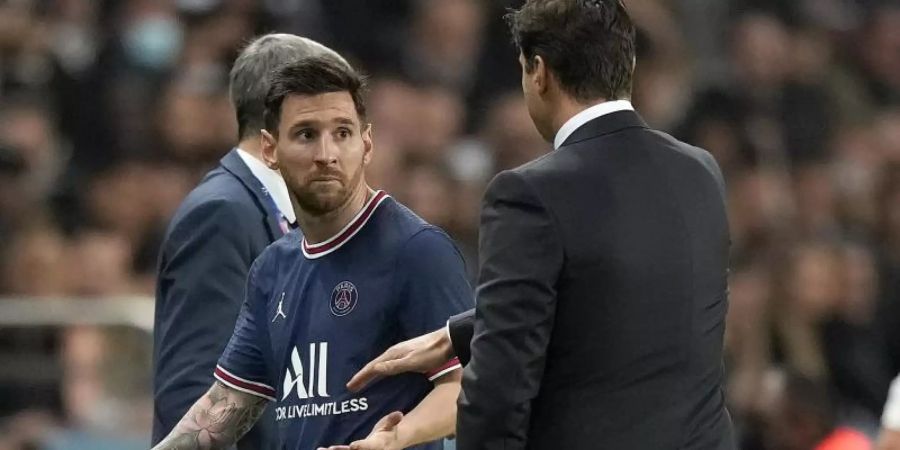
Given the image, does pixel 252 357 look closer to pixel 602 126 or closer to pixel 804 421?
pixel 602 126

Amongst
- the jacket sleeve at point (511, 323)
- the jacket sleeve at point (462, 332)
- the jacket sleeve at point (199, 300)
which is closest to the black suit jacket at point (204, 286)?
the jacket sleeve at point (199, 300)

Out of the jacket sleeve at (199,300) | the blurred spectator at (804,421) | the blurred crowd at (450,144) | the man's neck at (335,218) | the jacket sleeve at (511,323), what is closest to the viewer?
the jacket sleeve at (511,323)

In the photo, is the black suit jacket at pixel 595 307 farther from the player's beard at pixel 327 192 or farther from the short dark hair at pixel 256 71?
the short dark hair at pixel 256 71

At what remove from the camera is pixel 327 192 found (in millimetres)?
4074

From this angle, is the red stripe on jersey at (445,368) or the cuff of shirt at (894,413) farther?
the cuff of shirt at (894,413)

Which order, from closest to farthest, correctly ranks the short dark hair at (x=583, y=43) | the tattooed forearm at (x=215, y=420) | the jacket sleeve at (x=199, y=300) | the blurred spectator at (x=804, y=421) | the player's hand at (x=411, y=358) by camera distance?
the short dark hair at (x=583, y=43), the player's hand at (x=411, y=358), the tattooed forearm at (x=215, y=420), the jacket sleeve at (x=199, y=300), the blurred spectator at (x=804, y=421)

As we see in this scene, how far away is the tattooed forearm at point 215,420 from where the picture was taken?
429 centimetres

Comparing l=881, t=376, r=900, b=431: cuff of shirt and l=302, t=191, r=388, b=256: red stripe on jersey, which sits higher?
l=302, t=191, r=388, b=256: red stripe on jersey

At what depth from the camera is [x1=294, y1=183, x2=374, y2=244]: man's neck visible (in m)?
4.12

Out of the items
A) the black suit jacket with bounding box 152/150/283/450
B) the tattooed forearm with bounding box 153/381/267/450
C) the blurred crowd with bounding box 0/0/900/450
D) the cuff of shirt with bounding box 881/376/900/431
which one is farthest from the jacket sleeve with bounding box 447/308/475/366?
the blurred crowd with bounding box 0/0/900/450

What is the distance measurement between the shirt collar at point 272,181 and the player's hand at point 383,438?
1.14 metres

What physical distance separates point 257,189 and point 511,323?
1.39 m

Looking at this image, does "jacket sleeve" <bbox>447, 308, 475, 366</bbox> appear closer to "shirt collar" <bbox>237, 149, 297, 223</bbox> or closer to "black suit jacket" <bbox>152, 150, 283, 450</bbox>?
"black suit jacket" <bbox>152, 150, 283, 450</bbox>

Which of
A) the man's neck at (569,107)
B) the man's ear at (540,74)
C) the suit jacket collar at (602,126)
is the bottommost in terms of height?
the suit jacket collar at (602,126)
